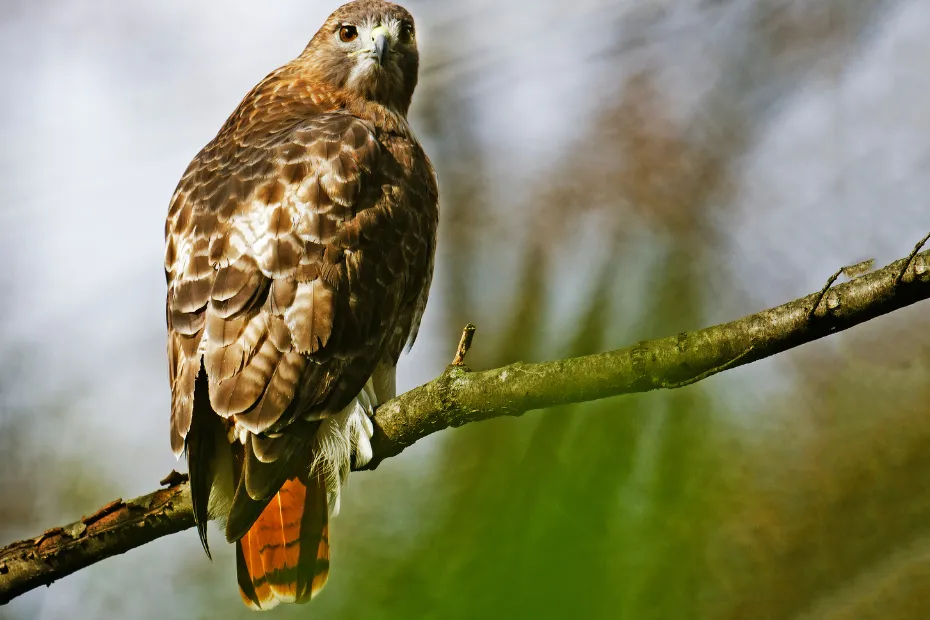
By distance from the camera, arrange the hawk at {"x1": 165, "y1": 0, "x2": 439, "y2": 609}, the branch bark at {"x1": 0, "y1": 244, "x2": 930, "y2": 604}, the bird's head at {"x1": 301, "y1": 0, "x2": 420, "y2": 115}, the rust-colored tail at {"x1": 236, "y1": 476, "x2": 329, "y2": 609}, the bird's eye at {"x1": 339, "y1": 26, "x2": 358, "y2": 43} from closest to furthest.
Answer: the branch bark at {"x1": 0, "y1": 244, "x2": 930, "y2": 604}
the hawk at {"x1": 165, "y1": 0, "x2": 439, "y2": 609}
the rust-colored tail at {"x1": 236, "y1": 476, "x2": 329, "y2": 609}
the bird's head at {"x1": 301, "y1": 0, "x2": 420, "y2": 115}
the bird's eye at {"x1": 339, "y1": 26, "x2": 358, "y2": 43}

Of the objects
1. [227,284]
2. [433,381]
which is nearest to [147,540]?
[227,284]

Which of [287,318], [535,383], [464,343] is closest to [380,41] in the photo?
[287,318]

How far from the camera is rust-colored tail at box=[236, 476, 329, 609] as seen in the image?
302 centimetres

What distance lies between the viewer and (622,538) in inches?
22.5

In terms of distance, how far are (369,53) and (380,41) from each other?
10 cm

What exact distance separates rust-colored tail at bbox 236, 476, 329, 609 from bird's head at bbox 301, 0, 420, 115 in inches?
81.7

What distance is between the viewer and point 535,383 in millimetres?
2463

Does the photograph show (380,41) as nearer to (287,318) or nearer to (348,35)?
(348,35)

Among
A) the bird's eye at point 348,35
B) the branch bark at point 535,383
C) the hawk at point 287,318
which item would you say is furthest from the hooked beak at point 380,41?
the branch bark at point 535,383

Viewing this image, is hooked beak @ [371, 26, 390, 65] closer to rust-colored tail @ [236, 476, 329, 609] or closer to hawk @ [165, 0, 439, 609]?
hawk @ [165, 0, 439, 609]

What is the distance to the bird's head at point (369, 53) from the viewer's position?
4.23 meters

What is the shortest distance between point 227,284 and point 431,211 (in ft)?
3.25

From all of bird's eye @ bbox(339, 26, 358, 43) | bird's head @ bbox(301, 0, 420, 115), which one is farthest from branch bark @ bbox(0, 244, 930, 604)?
bird's eye @ bbox(339, 26, 358, 43)

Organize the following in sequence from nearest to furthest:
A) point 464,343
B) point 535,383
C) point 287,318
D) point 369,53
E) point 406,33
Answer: point 535,383 → point 464,343 → point 287,318 → point 369,53 → point 406,33
